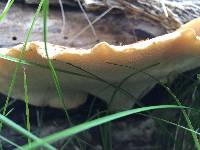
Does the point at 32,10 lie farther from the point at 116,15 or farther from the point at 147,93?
the point at 147,93

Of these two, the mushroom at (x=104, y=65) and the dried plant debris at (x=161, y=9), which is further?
the dried plant debris at (x=161, y=9)

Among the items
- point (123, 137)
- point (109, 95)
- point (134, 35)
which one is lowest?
point (123, 137)

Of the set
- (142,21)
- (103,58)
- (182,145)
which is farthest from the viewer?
(142,21)

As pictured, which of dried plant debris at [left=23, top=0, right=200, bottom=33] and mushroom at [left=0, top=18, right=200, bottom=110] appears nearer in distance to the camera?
mushroom at [left=0, top=18, right=200, bottom=110]

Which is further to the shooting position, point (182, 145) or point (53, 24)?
point (53, 24)

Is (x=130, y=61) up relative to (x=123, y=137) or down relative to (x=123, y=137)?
up

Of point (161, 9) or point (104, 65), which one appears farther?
point (161, 9)

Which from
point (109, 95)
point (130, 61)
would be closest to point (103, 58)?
point (130, 61)

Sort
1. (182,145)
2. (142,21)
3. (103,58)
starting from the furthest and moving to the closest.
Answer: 1. (142,21)
2. (182,145)
3. (103,58)
